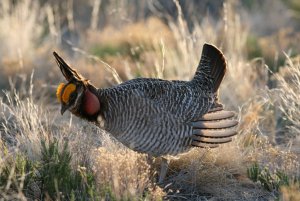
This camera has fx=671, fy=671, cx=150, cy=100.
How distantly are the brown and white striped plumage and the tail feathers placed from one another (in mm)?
350

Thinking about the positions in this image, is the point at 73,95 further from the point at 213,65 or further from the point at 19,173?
the point at 213,65

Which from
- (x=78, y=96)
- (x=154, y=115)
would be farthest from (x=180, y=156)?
(x=78, y=96)

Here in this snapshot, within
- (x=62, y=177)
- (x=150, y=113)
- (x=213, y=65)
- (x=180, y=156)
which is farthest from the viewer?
(x=213, y=65)

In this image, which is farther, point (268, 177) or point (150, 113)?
point (268, 177)

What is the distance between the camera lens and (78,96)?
15.4 feet

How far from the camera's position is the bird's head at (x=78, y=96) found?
4.62 metres

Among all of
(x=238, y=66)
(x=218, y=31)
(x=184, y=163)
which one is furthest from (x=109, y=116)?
(x=218, y=31)

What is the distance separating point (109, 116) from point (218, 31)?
282 inches

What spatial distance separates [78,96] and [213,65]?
1.34 m

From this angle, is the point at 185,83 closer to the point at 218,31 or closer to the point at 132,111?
the point at 132,111

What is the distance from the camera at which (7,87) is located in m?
8.87

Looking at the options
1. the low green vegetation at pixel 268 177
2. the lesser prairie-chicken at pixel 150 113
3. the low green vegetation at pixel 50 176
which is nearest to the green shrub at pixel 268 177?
the low green vegetation at pixel 268 177

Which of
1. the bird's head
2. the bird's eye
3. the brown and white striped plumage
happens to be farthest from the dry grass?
the bird's eye

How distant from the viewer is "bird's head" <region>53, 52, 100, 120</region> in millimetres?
4617
